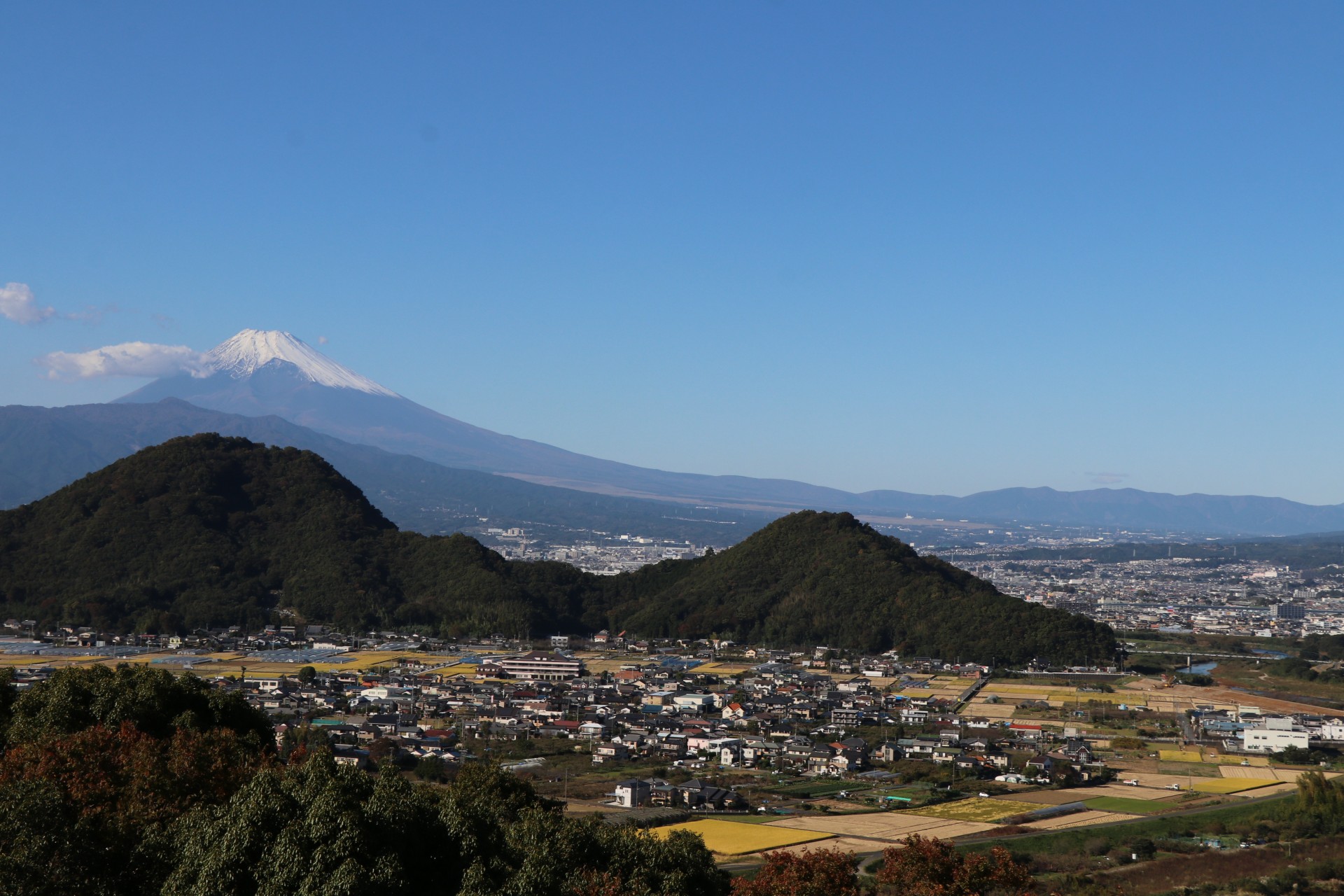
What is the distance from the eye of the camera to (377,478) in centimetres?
14325

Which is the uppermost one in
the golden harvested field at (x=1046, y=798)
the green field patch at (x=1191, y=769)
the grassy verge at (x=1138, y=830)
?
the grassy verge at (x=1138, y=830)

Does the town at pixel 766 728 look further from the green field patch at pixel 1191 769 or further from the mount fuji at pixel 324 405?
the mount fuji at pixel 324 405

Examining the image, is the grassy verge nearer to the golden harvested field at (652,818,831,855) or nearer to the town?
the town

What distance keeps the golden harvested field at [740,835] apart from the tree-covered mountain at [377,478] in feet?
299

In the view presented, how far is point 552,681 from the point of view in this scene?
34.8m

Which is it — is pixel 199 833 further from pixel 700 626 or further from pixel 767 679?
pixel 700 626

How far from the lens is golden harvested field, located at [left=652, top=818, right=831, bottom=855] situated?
1670cm

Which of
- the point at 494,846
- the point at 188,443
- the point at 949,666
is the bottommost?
the point at 949,666

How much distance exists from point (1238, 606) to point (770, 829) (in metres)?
56.9

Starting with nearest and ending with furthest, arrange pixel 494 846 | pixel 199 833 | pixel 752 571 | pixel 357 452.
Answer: pixel 199 833 < pixel 494 846 < pixel 752 571 < pixel 357 452

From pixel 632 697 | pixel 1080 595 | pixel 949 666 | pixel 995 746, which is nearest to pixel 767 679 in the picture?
pixel 632 697

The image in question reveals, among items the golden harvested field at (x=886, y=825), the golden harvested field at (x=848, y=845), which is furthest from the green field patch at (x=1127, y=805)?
the golden harvested field at (x=848, y=845)

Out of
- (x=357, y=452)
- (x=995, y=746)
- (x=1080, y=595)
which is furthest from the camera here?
(x=357, y=452)

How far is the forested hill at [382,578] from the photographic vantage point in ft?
140
